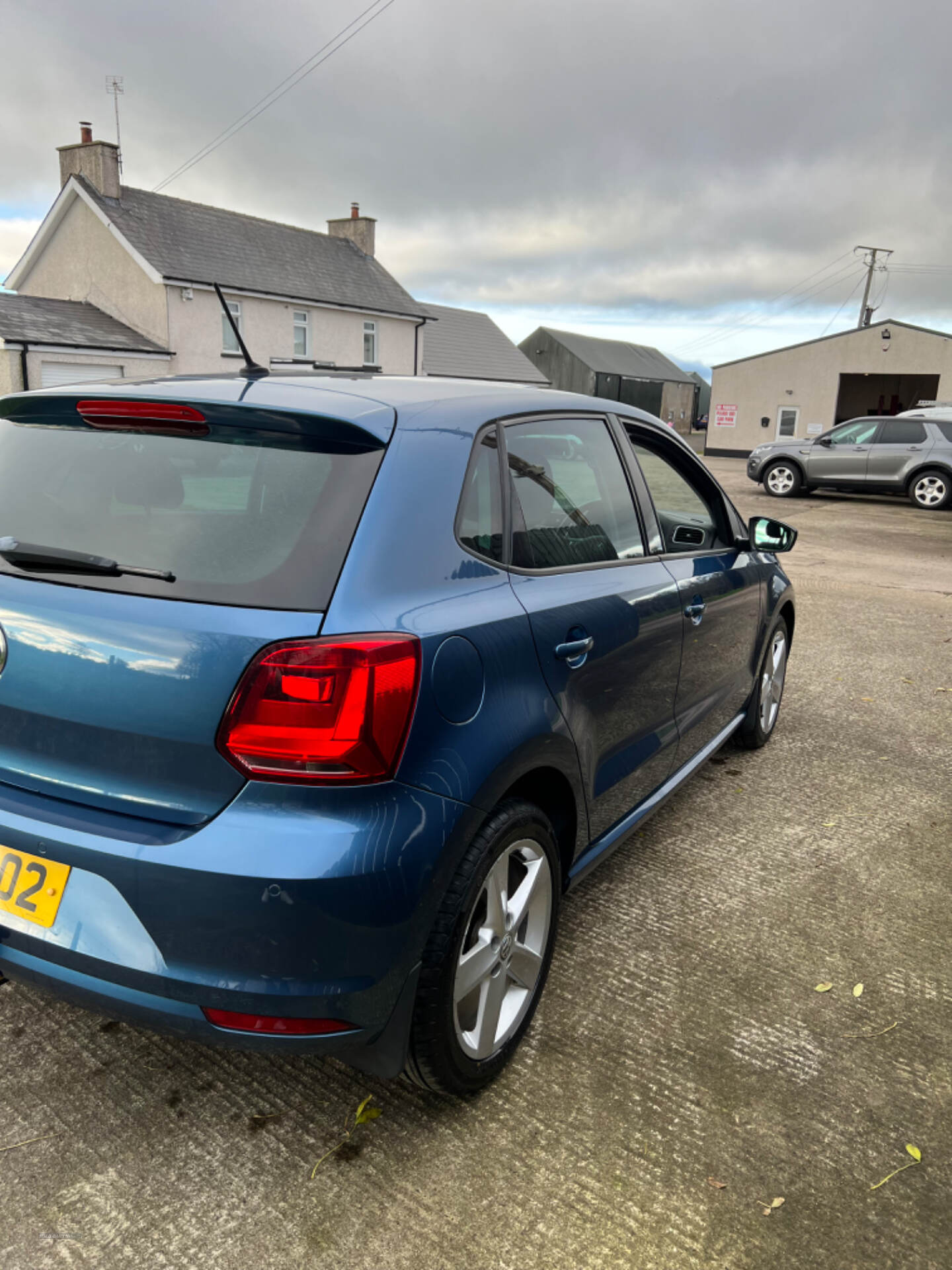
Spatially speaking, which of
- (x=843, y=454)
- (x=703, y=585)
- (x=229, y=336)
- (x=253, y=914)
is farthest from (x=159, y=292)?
(x=253, y=914)

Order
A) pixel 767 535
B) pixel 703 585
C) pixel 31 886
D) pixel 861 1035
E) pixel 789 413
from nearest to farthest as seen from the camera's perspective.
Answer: pixel 31 886, pixel 861 1035, pixel 703 585, pixel 767 535, pixel 789 413

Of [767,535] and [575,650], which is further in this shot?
[767,535]

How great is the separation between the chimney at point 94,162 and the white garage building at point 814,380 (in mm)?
23335

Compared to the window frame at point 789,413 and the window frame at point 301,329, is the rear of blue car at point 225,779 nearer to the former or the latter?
the window frame at point 301,329

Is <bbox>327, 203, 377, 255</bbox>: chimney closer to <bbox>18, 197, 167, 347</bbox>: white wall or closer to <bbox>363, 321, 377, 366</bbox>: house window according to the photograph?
<bbox>363, 321, 377, 366</bbox>: house window

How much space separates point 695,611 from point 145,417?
1971 millimetres

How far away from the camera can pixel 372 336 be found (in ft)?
122

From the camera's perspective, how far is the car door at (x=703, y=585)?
3346 millimetres

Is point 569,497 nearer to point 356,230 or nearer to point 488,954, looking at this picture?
point 488,954

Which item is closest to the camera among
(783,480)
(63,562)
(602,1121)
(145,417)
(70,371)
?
(63,562)

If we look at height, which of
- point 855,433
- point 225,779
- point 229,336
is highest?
point 229,336

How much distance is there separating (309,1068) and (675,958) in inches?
46.5

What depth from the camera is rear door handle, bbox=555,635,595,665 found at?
2402mm

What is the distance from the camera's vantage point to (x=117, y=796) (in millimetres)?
1853
